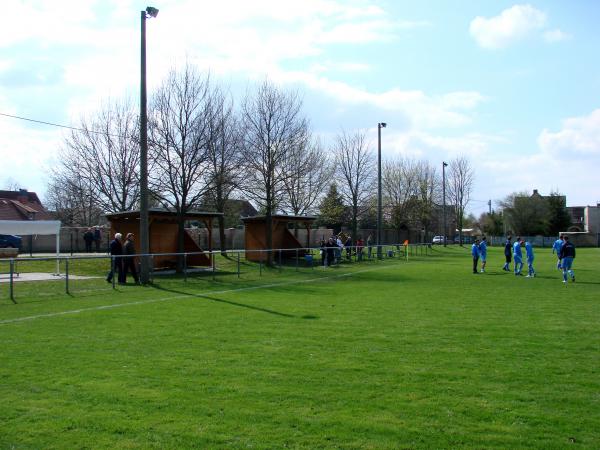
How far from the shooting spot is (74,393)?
6137 mm

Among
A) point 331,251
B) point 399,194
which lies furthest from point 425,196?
point 331,251

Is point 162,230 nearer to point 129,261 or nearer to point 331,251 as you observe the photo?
point 129,261

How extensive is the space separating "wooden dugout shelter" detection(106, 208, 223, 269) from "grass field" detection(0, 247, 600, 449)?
10434 mm

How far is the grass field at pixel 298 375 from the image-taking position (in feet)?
16.2

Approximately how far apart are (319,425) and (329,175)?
45.9 m

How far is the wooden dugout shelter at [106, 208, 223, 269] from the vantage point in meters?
24.2

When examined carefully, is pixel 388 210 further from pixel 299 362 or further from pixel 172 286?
pixel 299 362

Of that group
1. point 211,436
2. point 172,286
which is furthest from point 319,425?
point 172,286

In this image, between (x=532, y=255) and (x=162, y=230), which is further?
(x=162, y=230)

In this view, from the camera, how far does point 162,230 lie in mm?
26250

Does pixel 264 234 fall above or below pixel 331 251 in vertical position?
above

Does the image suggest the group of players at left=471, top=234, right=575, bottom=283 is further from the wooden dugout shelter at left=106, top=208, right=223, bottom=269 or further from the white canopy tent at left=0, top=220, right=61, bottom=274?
the white canopy tent at left=0, top=220, right=61, bottom=274

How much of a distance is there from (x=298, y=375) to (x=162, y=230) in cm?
2046

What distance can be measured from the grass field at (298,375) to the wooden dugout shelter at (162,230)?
10434 mm
